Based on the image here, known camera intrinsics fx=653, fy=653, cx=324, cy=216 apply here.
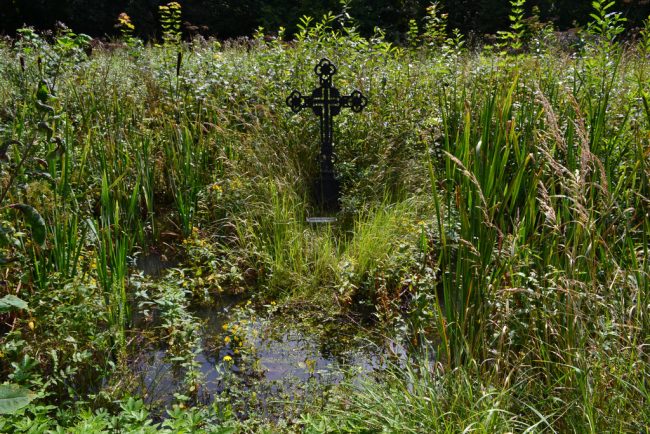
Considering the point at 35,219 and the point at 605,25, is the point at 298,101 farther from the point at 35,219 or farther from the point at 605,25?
the point at 35,219

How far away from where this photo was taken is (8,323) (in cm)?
314

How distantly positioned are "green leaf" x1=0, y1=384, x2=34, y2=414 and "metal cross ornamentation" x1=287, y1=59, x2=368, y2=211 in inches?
127

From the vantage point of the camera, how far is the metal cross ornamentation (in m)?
5.12

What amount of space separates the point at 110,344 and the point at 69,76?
3.72 m

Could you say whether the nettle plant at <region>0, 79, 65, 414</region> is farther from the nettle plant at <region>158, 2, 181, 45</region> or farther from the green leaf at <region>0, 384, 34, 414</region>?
the nettle plant at <region>158, 2, 181, 45</region>

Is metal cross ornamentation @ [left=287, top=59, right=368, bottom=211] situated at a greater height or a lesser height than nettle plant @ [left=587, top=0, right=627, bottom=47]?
lesser

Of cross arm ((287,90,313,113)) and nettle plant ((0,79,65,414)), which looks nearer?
nettle plant ((0,79,65,414))

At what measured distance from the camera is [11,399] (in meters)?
2.04

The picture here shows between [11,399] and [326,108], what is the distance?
360 cm

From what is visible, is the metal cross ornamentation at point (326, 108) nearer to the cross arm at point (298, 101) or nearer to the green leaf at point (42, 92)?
the cross arm at point (298, 101)

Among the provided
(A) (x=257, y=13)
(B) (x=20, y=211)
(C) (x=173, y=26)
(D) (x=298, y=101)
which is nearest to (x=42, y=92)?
(B) (x=20, y=211)

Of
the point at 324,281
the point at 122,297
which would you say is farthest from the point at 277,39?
the point at 122,297

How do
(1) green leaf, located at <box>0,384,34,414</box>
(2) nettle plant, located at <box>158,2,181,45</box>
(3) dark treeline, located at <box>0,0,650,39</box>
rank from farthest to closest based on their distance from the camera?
(3) dark treeline, located at <box>0,0,650,39</box> < (2) nettle plant, located at <box>158,2,181,45</box> < (1) green leaf, located at <box>0,384,34,414</box>

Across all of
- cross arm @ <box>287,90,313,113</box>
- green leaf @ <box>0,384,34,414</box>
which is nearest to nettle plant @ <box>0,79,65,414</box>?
green leaf @ <box>0,384,34,414</box>
